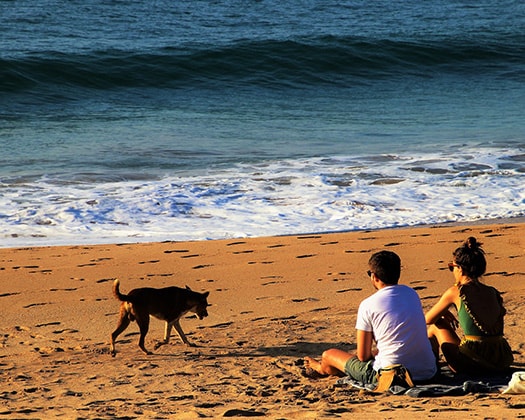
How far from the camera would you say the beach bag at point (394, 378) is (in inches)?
196

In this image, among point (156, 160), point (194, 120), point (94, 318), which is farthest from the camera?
point (194, 120)

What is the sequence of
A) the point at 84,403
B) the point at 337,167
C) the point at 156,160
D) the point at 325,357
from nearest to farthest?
the point at 84,403, the point at 325,357, the point at 337,167, the point at 156,160

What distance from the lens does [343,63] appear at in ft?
90.4

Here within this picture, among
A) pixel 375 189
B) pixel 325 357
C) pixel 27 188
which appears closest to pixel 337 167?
pixel 375 189

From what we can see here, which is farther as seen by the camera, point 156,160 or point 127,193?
point 156,160

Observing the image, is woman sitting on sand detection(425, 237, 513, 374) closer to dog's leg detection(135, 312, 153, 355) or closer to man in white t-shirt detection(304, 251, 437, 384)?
man in white t-shirt detection(304, 251, 437, 384)

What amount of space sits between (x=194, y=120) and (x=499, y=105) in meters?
8.25

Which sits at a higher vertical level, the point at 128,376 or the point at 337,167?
the point at 337,167

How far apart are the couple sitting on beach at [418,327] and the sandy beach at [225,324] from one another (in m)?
0.24

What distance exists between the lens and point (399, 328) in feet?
16.4

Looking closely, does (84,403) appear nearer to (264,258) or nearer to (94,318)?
(94,318)

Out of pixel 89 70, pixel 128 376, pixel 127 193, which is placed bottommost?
pixel 128 376

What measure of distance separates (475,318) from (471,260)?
1.17ft

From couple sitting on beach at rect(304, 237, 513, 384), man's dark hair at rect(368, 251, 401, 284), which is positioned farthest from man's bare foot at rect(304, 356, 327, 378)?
man's dark hair at rect(368, 251, 401, 284)
